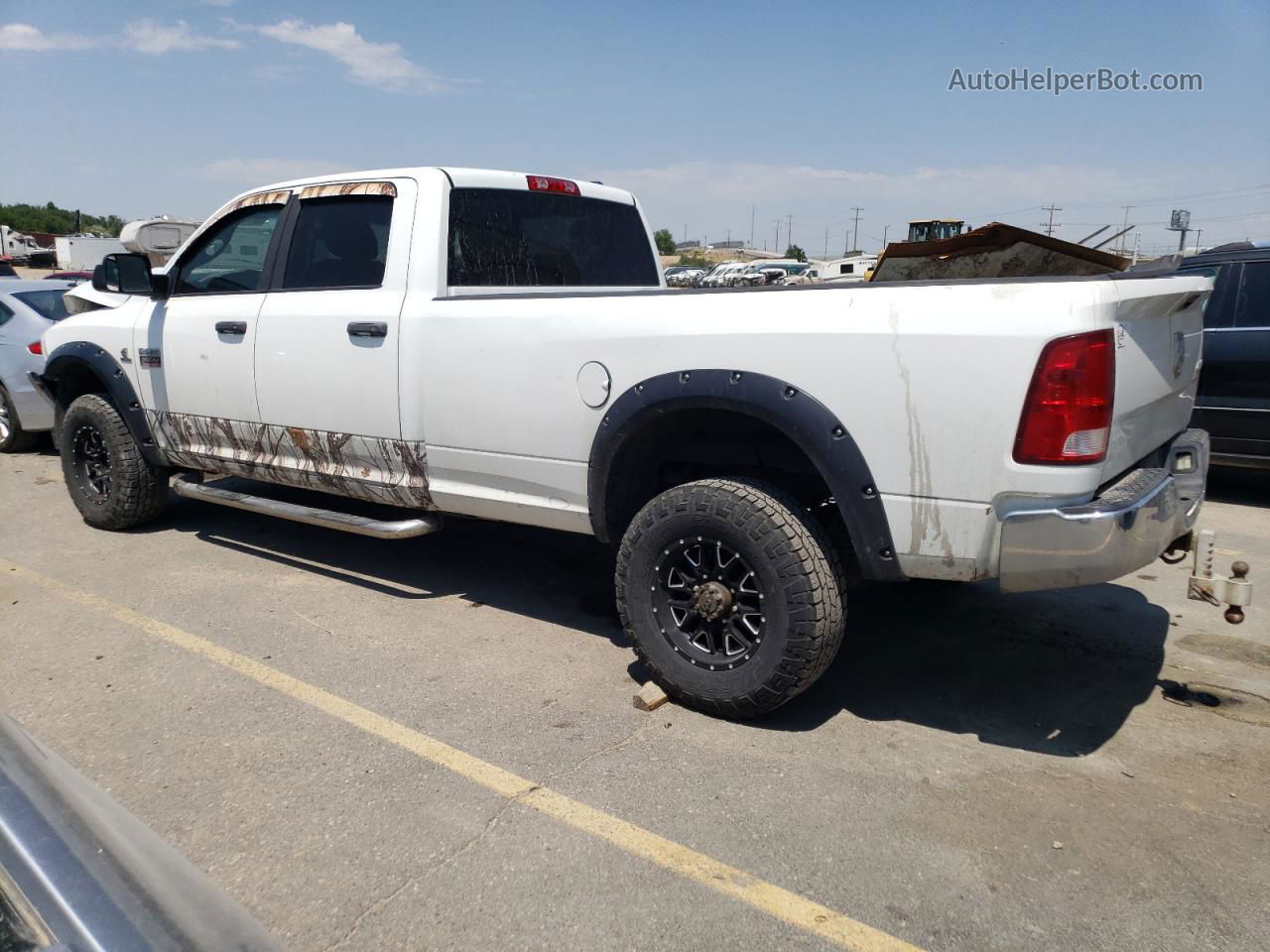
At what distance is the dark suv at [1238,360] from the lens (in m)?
6.50

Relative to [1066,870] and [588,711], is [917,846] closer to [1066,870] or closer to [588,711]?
[1066,870]

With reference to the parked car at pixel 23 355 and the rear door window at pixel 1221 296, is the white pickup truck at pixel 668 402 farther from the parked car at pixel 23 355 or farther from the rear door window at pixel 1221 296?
the rear door window at pixel 1221 296

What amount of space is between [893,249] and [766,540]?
5.84ft

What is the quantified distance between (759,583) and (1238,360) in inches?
206

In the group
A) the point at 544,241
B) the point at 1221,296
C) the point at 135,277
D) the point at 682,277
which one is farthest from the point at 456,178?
the point at 682,277

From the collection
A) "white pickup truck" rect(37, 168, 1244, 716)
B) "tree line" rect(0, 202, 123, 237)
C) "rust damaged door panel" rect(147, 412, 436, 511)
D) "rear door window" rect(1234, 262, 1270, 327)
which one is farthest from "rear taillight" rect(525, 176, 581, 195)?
"tree line" rect(0, 202, 123, 237)

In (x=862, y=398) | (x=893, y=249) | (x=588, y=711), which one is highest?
(x=893, y=249)

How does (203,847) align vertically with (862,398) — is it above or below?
below

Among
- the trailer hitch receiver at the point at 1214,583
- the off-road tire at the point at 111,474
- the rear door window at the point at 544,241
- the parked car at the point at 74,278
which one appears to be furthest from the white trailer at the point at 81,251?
the trailer hitch receiver at the point at 1214,583

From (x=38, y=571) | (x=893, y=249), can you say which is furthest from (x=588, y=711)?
(x=38, y=571)

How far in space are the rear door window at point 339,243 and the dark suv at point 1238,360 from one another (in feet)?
18.7

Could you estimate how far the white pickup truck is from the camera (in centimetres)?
279

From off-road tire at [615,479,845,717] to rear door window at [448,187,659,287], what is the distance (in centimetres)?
170

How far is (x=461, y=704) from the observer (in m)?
3.56
